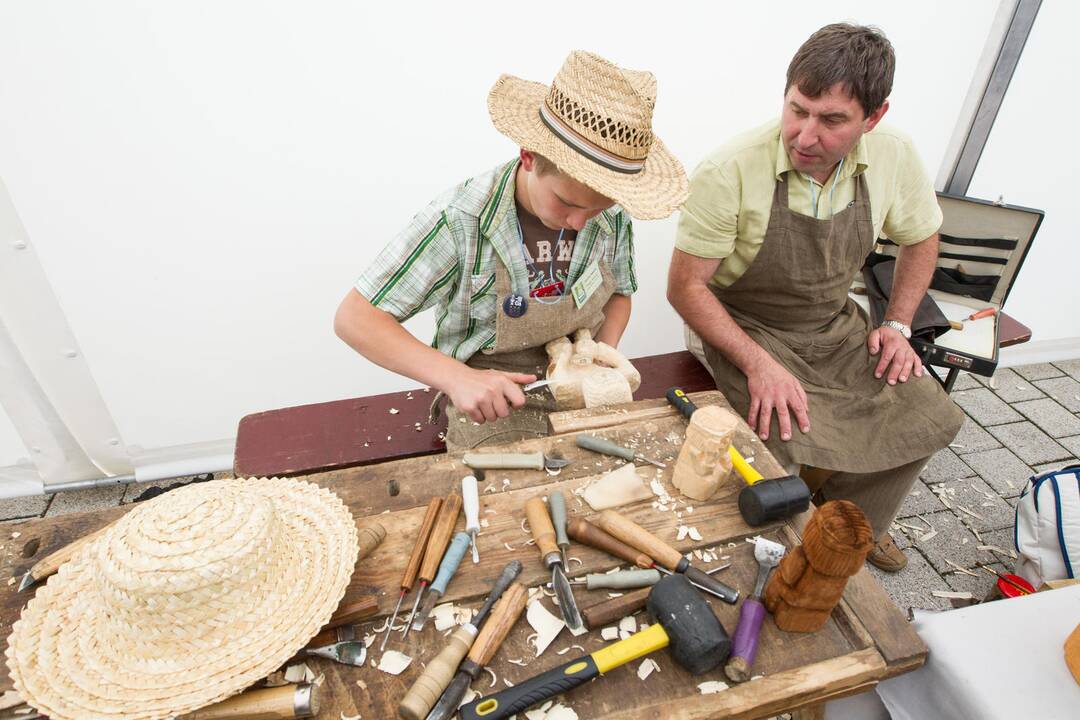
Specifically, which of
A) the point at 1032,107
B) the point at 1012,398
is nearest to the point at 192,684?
the point at 1032,107

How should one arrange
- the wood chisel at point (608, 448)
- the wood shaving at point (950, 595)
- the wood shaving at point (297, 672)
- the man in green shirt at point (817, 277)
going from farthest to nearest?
the wood shaving at point (950, 595), the man in green shirt at point (817, 277), the wood chisel at point (608, 448), the wood shaving at point (297, 672)

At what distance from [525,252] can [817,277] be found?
126 centimetres

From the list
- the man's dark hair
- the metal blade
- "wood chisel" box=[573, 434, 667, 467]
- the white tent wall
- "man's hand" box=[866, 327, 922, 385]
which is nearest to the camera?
the metal blade

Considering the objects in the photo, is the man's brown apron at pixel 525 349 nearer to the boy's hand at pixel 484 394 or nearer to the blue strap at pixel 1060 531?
the boy's hand at pixel 484 394

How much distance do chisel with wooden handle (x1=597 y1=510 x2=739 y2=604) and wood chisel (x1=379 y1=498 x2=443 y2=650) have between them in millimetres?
401

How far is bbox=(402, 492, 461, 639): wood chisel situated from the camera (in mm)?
1228

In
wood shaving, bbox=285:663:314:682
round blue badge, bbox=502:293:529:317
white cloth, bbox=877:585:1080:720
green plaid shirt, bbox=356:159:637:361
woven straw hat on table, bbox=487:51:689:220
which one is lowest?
white cloth, bbox=877:585:1080:720

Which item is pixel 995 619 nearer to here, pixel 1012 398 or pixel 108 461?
pixel 1012 398

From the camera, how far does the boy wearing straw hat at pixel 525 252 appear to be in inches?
56.6

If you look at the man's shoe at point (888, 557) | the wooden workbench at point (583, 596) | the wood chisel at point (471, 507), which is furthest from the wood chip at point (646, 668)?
the man's shoe at point (888, 557)

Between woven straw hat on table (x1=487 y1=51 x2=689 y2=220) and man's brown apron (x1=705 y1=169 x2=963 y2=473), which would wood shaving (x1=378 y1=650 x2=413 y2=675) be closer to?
woven straw hat on table (x1=487 y1=51 x2=689 y2=220)

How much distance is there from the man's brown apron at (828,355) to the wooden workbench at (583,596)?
2.59ft

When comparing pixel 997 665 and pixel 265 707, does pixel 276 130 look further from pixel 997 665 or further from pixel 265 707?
pixel 997 665

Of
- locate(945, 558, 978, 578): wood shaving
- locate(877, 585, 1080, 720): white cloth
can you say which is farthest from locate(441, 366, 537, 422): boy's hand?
locate(945, 558, 978, 578): wood shaving
